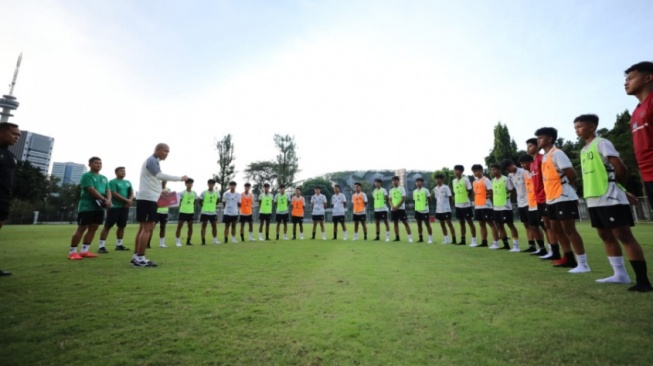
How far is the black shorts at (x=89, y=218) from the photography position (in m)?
6.48

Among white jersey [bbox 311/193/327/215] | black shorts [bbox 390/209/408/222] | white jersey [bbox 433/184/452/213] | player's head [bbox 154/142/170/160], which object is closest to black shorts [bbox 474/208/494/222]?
white jersey [bbox 433/184/452/213]

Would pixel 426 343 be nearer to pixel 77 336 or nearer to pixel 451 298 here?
pixel 451 298

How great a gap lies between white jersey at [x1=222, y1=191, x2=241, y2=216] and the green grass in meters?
7.42

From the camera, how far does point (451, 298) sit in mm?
3053

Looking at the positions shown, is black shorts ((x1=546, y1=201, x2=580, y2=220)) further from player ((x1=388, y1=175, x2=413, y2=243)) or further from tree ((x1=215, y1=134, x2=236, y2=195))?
tree ((x1=215, y1=134, x2=236, y2=195))

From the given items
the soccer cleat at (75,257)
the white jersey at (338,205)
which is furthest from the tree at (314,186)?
the soccer cleat at (75,257)

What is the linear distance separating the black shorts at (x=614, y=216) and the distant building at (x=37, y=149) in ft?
351

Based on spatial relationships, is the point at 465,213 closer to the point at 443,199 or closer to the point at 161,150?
the point at 443,199

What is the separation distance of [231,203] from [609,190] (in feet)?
36.0

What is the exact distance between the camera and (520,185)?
7.62 meters

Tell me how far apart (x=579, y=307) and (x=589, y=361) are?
4.17 feet

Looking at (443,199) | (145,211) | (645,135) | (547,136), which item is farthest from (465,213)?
(145,211)

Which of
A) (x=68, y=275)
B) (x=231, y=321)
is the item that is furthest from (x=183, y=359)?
(x=68, y=275)

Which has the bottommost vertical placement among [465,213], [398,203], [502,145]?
[465,213]
